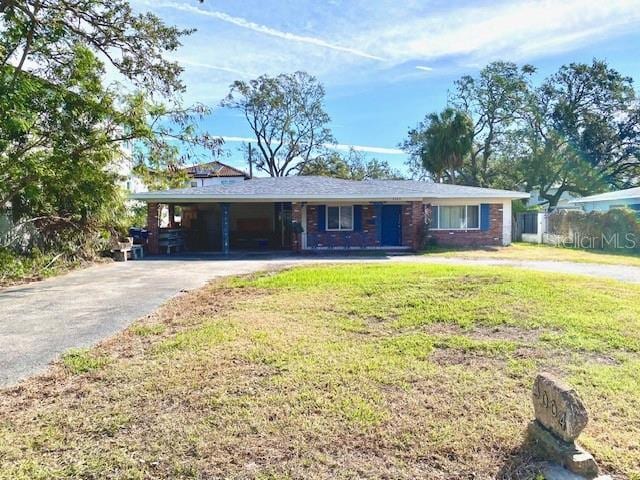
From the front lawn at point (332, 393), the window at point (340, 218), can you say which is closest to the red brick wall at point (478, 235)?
the window at point (340, 218)

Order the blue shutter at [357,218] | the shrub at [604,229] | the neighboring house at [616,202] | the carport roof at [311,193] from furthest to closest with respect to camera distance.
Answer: the neighboring house at [616,202] → the blue shutter at [357,218] → the shrub at [604,229] → the carport roof at [311,193]

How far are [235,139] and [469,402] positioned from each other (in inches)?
1526

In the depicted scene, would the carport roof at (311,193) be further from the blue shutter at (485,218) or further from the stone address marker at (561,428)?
the stone address marker at (561,428)

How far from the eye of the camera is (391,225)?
62.1ft

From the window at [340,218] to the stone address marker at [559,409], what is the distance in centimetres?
1559

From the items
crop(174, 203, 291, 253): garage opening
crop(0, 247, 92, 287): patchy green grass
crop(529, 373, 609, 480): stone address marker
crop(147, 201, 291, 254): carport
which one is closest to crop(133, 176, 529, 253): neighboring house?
crop(147, 201, 291, 254): carport

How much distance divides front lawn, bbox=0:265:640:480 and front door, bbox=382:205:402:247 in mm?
11869

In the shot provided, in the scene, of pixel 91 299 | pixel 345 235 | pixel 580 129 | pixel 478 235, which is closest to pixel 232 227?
pixel 345 235

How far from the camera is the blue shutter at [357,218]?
733 inches

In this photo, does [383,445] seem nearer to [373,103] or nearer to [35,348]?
[35,348]

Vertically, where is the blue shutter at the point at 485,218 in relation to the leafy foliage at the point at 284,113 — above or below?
below

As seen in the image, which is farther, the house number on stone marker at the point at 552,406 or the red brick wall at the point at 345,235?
the red brick wall at the point at 345,235

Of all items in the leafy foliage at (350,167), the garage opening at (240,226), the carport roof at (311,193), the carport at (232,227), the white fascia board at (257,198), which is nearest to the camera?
the white fascia board at (257,198)

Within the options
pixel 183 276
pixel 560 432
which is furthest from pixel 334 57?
pixel 560 432
